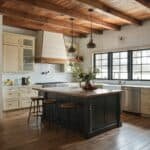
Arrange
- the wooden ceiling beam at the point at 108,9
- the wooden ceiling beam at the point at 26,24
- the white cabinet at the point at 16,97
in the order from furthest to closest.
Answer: the white cabinet at the point at 16,97, the wooden ceiling beam at the point at 26,24, the wooden ceiling beam at the point at 108,9

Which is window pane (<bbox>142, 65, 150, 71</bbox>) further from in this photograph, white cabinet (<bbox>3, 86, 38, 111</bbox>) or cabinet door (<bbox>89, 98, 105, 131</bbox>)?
white cabinet (<bbox>3, 86, 38, 111</bbox>)

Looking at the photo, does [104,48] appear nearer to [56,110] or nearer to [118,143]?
[56,110]

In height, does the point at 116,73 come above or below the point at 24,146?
above

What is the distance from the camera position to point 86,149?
337 cm

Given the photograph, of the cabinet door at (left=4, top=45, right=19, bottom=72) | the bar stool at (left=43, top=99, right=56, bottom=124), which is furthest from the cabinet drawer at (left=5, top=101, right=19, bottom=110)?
the bar stool at (left=43, top=99, right=56, bottom=124)

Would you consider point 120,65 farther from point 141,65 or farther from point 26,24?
point 26,24

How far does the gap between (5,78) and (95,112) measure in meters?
3.86

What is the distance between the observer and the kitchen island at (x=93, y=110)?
13.1 feet

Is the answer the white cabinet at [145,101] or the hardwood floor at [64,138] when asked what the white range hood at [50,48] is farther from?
the white cabinet at [145,101]

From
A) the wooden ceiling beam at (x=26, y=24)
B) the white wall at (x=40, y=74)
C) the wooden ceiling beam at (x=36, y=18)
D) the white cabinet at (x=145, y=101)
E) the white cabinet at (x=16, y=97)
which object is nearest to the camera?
the wooden ceiling beam at (x=36, y=18)

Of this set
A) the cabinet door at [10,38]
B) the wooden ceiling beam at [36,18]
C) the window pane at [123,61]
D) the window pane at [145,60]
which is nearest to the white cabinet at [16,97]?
the cabinet door at [10,38]

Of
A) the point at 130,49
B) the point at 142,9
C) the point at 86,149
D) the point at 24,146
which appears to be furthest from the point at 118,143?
the point at 130,49

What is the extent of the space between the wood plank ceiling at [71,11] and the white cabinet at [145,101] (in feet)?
7.41

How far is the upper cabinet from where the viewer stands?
632 cm
